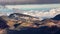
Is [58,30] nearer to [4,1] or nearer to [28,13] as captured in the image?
[28,13]

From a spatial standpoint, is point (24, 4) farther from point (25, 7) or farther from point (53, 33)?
point (53, 33)

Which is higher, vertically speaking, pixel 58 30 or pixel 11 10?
pixel 11 10

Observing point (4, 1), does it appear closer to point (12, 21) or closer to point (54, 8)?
point (12, 21)

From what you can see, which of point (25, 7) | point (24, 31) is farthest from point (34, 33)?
point (25, 7)

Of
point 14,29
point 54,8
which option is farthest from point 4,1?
point 54,8

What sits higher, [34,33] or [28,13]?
[28,13]

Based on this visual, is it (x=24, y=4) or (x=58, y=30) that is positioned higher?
(x=24, y=4)
